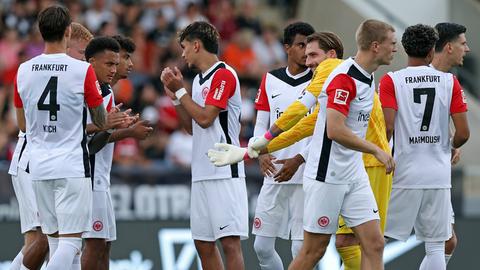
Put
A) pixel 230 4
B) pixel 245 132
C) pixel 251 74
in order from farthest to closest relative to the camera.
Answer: pixel 230 4, pixel 251 74, pixel 245 132

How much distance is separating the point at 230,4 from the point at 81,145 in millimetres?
12003

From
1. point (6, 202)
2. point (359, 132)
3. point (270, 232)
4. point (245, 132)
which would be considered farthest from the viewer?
point (245, 132)

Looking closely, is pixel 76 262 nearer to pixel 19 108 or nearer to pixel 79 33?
pixel 19 108

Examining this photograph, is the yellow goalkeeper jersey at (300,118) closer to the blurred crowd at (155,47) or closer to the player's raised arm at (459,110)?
the player's raised arm at (459,110)

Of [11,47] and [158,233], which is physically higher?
[11,47]

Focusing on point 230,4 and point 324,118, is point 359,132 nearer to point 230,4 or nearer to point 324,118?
point 324,118

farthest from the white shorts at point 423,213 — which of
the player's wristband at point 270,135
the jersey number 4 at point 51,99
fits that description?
the jersey number 4 at point 51,99

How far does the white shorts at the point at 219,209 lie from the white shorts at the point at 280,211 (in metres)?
0.66

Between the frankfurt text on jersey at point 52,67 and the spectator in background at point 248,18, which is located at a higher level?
the spectator in background at point 248,18

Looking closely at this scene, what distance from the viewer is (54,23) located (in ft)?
30.4

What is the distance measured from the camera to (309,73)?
10859mm

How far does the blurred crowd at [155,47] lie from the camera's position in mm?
17609

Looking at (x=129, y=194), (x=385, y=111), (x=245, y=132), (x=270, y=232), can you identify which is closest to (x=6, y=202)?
(x=129, y=194)

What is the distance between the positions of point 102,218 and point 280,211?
1725mm
